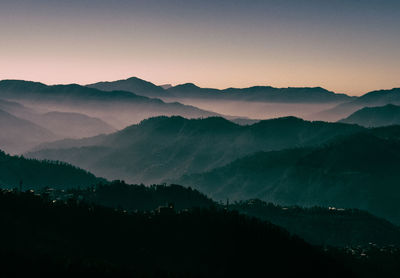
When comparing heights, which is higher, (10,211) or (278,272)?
(10,211)

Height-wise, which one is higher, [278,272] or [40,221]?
[40,221]

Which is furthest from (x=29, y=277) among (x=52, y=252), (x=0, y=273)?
(x=52, y=252)

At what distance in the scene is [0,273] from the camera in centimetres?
13688

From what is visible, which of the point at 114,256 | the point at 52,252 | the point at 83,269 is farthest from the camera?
the point at 114,256

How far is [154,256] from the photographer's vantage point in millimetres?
194875

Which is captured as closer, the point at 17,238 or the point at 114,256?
the point at 17,238

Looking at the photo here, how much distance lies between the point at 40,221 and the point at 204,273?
5144cm

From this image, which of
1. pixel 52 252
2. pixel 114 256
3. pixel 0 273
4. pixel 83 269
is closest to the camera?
pixel 0 273

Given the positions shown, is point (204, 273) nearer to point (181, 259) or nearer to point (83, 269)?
point (181, 259)

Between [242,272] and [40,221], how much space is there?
6188cm

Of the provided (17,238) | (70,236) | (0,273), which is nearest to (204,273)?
(70,236)

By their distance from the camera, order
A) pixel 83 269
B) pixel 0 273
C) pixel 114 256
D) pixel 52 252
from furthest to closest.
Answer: pixel 114 256 < pixel 52 252 < pixel 83 269 < pixel 0 273

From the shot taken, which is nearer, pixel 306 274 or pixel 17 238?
pixel 17 238

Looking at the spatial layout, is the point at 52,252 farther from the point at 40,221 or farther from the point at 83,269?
the point at 40,221
